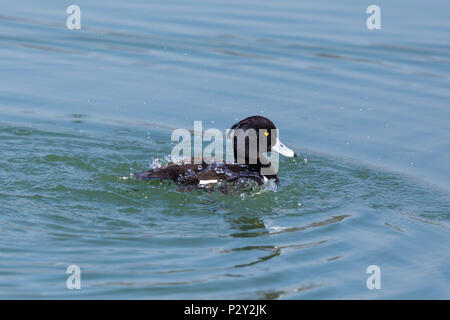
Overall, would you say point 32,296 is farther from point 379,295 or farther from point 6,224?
point 379,295

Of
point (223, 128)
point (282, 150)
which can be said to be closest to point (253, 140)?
point (282, 150)

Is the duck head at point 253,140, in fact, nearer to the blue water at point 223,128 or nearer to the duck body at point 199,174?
the duck body at point 199,174

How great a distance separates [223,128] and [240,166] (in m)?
2.54

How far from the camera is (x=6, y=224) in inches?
324

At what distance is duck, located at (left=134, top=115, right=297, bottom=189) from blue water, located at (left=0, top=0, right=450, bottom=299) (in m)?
0.18

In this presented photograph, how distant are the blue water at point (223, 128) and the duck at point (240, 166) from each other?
18 cm

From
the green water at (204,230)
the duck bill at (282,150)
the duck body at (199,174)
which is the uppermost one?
the duck bill at (282,150)

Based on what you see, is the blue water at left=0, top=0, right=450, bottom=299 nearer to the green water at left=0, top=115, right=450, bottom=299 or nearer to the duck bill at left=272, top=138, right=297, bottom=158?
the green water at left=0, top=115, right=450, bottom=299

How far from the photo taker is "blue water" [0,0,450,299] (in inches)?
294

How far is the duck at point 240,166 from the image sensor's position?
30.8 feet

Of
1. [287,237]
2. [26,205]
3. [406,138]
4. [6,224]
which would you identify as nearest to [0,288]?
[6,224]

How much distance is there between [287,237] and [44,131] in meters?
4.63

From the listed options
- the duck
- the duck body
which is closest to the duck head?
the duck

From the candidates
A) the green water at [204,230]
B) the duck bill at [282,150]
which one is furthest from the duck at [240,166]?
the green water at [204,230]
